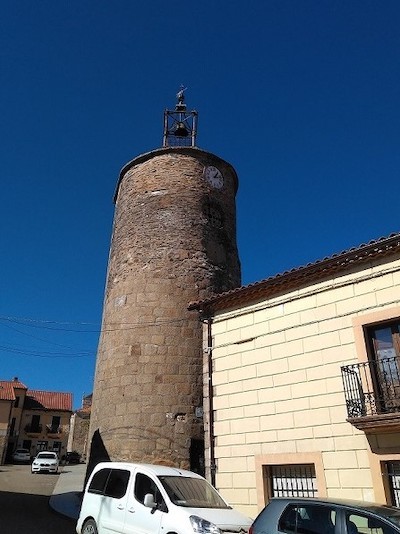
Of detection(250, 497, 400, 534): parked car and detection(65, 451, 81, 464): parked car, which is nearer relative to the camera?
detection(250, 497, 400, 534): parked car

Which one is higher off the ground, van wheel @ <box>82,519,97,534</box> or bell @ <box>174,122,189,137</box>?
bell @ <box>174,122,189,137</box>

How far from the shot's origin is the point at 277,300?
9977mm

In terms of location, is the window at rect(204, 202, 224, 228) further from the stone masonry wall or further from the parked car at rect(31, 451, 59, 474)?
the parked car at rect(31, 451, 59, 474)

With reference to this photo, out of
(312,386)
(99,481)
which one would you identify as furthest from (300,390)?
(99,481)

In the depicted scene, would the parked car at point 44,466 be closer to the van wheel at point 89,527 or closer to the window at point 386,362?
the van wheel at point 89,527

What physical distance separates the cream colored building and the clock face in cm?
670

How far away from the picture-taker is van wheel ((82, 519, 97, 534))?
728 centimetres

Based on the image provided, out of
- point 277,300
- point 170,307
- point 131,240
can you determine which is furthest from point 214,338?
point 131,240

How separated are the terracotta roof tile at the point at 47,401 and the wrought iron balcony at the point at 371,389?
4624 cm

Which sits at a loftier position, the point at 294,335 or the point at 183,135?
the point at 183,135

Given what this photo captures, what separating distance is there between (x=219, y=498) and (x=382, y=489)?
8.84 ft

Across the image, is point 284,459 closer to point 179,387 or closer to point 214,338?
point 214,338

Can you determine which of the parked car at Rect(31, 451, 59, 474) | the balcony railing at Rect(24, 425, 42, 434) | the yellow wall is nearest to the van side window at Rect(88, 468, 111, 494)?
the yellow wall

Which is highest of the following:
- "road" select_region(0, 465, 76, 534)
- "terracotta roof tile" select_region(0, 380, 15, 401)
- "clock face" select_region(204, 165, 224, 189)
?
"clock face" select_region(204, 165, 224, 189)
